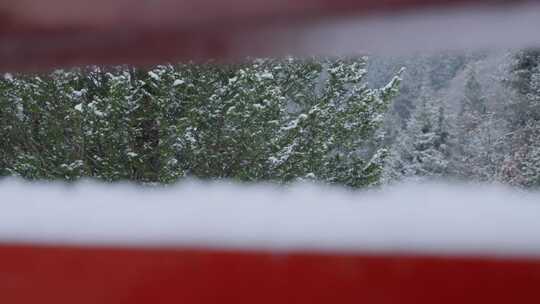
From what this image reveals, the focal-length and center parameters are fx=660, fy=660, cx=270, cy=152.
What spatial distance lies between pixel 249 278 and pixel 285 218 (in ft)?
0.06

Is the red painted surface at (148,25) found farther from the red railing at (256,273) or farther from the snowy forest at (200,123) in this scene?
the snowy forest at (200,123)

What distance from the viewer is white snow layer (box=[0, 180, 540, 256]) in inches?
6.1

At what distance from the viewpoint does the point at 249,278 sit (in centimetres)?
18

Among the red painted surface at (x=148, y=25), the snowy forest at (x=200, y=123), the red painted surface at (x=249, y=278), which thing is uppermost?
the snowy forest at (x=200, y=123)

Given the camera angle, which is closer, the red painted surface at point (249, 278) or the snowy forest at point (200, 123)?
the red painted surface at point (249, 278)

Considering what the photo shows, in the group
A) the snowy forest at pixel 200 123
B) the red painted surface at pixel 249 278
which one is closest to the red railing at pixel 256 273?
the red painted surface at pixel 249 278

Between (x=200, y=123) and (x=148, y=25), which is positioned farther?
(x=200, y=123)

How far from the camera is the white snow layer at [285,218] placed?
155 mm

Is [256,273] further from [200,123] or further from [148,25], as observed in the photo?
[200,123]

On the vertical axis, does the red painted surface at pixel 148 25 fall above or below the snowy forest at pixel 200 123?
below

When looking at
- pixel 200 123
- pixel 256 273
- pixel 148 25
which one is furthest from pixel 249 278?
pixel 200 123

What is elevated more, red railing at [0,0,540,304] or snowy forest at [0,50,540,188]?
snowy forest at [0,50,540,188]

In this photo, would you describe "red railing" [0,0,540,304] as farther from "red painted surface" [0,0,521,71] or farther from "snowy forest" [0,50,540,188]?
"snowy forest" [0,50,540,188]

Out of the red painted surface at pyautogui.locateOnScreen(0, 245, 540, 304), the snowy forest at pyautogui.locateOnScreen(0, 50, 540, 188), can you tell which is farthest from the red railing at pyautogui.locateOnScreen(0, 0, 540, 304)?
the snowy forest at pyautogui.locateOnScreen(0, 50, 540, 188)
